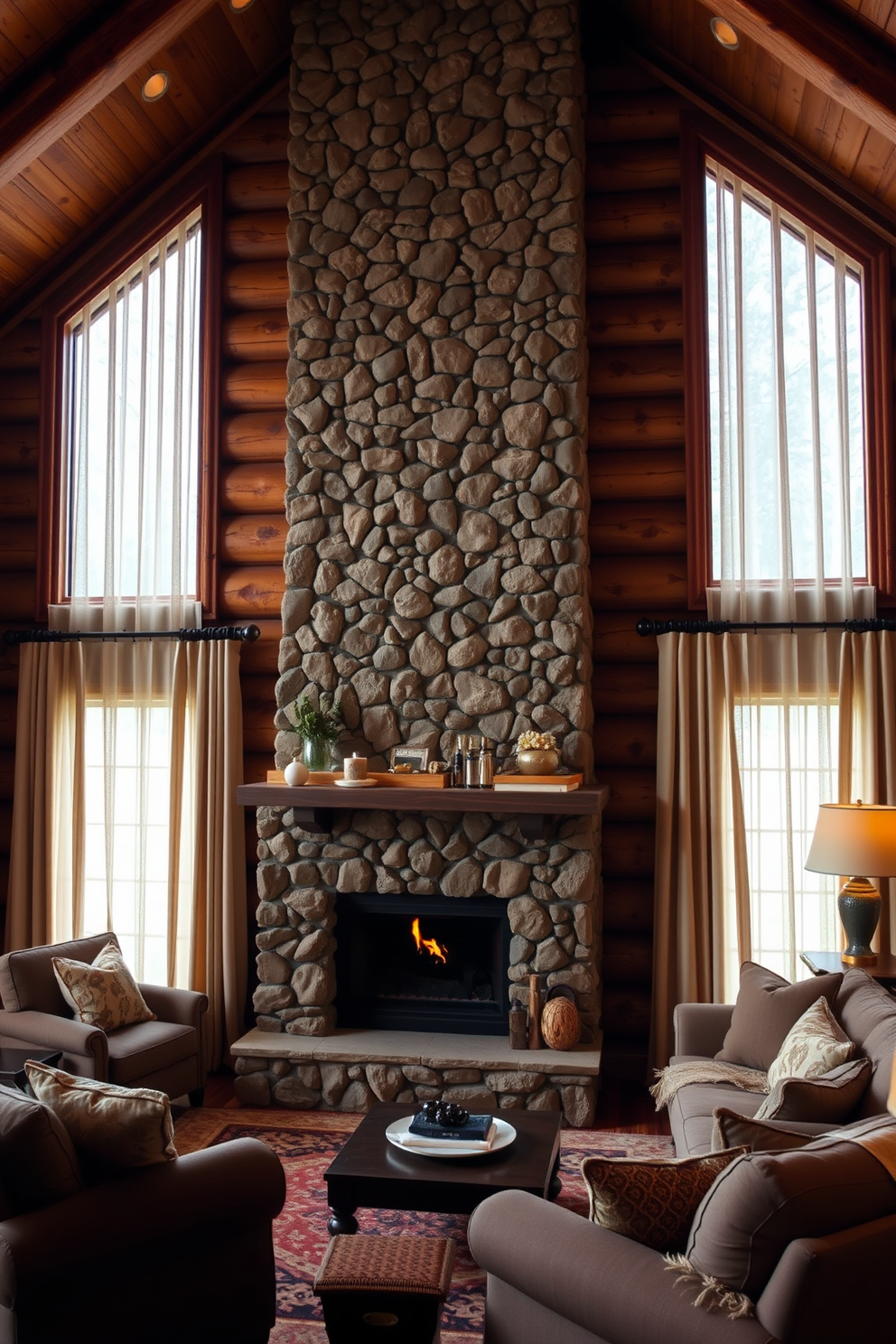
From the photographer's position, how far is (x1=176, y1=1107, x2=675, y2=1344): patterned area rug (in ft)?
11.1

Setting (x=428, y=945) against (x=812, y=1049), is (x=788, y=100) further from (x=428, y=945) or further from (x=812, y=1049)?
(x=428, y=945)

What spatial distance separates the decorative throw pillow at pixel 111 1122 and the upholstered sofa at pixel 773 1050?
165 centimetres

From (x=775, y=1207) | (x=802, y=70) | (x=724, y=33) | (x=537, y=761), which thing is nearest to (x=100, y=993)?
(x=537, y=761)

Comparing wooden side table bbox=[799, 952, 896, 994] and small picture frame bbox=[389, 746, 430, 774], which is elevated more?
small picture frame bbox=[389, 746, 430, 774]

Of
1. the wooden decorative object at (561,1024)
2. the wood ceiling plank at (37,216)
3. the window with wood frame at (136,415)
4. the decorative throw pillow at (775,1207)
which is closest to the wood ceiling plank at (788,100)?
the window with wood frame at (136,415)

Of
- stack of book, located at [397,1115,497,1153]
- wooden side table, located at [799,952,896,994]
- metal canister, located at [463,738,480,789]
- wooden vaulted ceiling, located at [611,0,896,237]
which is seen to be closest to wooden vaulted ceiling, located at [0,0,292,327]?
wooden vaulted ceiling, located at [611,0,896,237]

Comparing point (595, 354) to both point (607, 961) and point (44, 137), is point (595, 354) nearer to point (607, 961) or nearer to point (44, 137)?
point (44, 137)

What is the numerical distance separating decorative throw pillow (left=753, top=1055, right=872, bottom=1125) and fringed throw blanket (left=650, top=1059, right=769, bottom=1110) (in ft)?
2.10

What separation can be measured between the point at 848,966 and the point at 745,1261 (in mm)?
2559

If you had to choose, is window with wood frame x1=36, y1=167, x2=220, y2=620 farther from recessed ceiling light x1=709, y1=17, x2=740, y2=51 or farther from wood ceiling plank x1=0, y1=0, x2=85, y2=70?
recessed ceiling light x1=709, y1=17, x2=740, y2=51

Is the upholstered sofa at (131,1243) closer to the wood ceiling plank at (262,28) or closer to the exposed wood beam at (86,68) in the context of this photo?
the exposed wood beam at (86,68)

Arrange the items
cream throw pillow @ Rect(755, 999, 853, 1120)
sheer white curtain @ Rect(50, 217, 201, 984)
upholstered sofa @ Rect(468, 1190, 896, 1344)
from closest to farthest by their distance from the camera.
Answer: upholstered sofa @ Rect(468, 1190, 896, 1344) → cream throw pillow @ Rect(755, 999, 853, 1120) → sheer white curtain @ Rect(50, 217, 201, 984)

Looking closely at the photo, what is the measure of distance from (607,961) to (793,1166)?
3.46m

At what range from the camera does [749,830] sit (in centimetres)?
564
